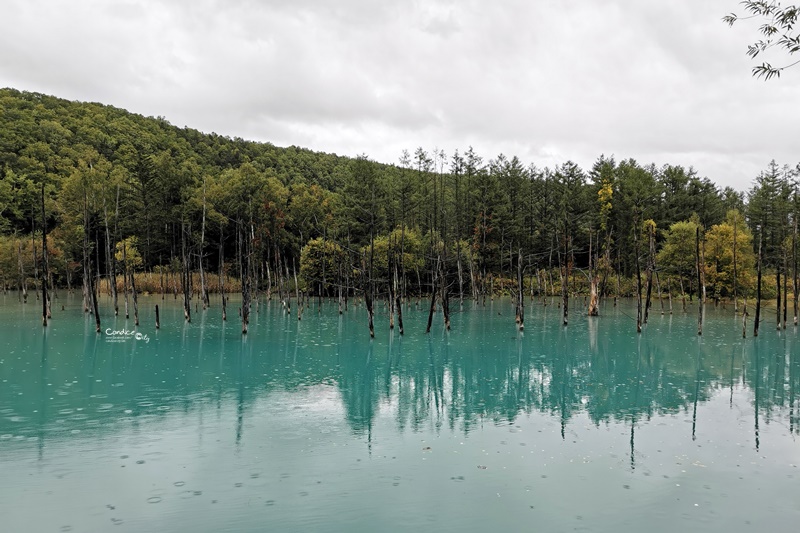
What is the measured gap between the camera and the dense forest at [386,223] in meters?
69.0

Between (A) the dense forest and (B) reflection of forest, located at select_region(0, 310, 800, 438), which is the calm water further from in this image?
(A) the dense forest

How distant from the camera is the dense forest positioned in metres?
69.0

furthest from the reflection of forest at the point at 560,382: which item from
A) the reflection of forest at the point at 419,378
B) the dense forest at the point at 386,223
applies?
the dense forest at the point at 386,223

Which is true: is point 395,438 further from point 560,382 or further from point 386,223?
point 386,223

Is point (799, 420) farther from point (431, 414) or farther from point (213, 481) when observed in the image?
point (213, 481)

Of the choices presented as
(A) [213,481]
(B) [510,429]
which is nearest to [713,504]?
(B) [510,429]

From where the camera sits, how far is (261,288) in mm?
86250

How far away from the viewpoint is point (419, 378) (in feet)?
83.7

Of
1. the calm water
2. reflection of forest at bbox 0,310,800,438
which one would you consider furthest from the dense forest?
the calm water

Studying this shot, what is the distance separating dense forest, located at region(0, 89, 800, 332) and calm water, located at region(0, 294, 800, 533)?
36.3m

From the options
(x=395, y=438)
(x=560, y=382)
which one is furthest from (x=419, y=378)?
(x=395, y=438)

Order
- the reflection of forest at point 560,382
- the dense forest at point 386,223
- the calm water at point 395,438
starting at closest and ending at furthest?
the calm water at point 395,438, the reflection of forest at point 560,382, the dense forest at point 386,223

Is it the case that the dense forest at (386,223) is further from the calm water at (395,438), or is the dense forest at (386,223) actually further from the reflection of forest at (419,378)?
the calm water at (395,438)

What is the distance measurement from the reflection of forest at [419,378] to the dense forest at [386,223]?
31.4m
